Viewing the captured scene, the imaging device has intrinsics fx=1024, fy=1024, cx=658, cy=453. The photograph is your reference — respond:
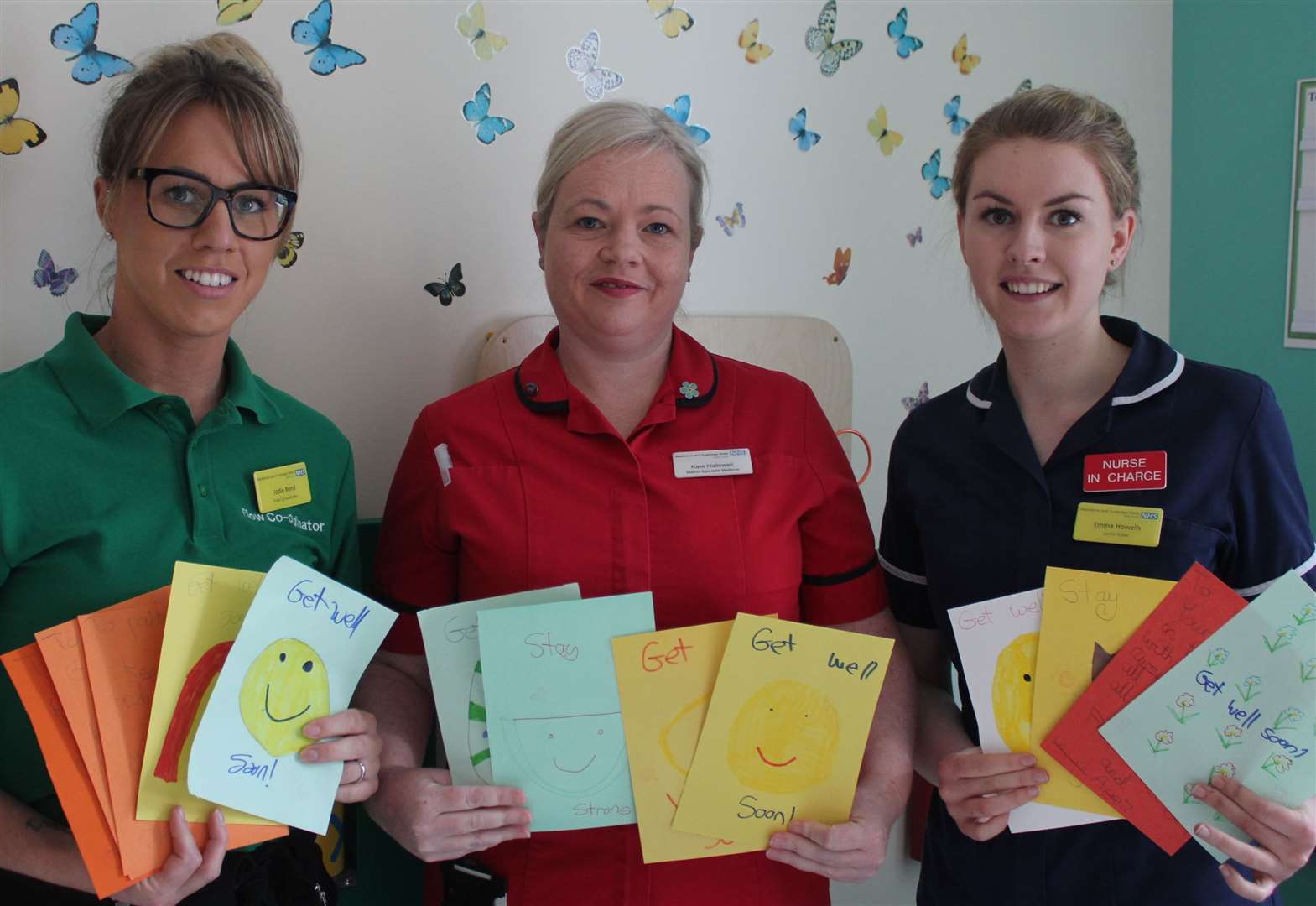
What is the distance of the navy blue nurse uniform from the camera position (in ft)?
4.67

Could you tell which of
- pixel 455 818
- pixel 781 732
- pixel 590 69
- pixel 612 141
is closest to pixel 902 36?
pixel 590 69

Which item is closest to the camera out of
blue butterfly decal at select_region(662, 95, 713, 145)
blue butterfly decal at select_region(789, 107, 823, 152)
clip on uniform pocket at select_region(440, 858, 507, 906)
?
clip on uniform pocket at select_region(440, 858, 507, 906)

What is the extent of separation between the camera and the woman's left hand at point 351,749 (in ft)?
4.48

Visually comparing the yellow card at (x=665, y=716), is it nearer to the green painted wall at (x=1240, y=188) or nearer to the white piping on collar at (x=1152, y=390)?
the white piping on collar at (x=1152, y=390)

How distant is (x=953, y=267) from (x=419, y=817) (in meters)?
1.99

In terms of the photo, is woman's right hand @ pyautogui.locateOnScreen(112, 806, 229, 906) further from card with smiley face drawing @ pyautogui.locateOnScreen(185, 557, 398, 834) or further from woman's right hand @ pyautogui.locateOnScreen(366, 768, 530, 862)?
woman's right hand @ pyautogui.locateOnScreen(366, 768, 530, 862)

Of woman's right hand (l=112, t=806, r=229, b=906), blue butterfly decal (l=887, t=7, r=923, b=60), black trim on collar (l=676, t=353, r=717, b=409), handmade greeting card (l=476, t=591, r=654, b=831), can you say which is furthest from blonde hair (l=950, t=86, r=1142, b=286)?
woman's right hand (l=112, t=806, r=229, b=906)

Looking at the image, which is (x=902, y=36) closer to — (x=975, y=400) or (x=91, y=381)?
(x=975, y=400)

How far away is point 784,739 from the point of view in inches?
55.9

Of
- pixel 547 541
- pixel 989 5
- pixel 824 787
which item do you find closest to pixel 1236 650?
pixel 824 787

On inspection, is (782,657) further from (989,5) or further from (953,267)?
(989,5)

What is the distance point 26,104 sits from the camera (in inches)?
70.0

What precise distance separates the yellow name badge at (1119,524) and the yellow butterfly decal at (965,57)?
64.2 inches

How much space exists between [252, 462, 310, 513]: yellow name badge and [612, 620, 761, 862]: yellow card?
0.57 metres
